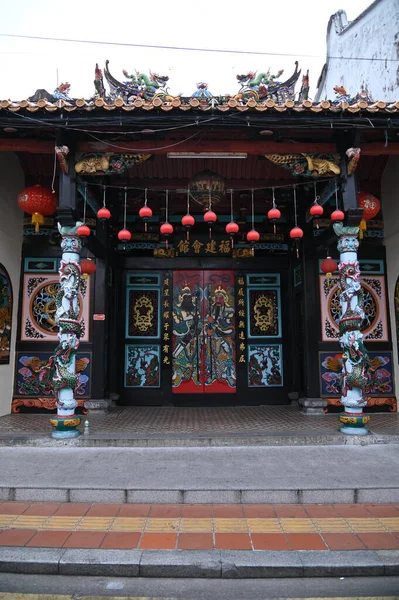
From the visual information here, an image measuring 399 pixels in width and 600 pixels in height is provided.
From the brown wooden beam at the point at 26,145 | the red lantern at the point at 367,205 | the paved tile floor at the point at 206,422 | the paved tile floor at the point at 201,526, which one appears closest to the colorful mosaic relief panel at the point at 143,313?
the paved tile floor at the point at 206,422

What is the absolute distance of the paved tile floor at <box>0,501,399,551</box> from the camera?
10.1 ft

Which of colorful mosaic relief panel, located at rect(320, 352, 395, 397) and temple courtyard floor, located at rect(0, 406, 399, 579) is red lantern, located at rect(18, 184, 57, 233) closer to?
temple courtyard floor, located at rect(0, 406, 399, 579)

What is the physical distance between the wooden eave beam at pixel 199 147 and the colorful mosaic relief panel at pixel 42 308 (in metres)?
2.58

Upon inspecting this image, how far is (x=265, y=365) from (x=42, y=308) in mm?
4425

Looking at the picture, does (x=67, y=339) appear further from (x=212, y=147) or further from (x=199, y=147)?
(x=212, y=147)

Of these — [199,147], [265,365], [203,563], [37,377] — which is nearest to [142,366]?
[37,377]

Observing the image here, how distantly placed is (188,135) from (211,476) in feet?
14.2

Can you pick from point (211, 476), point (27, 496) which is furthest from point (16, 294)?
point (211, 476)

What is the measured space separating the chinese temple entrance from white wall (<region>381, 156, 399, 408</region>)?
1.89 m

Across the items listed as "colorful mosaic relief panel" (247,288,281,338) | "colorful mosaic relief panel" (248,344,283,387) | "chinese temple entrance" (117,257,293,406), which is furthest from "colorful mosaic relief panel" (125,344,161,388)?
"colorful mosaic relief panel" (247,288,281,338)

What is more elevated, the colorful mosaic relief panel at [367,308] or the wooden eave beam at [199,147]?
the wooden eave beam at [199,147]

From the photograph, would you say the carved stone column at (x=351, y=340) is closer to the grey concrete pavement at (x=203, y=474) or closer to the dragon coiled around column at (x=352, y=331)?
the dragon coiled around column at (x=352, y=331)

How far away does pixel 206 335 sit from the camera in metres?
8.42

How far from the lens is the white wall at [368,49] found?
39.4ft
